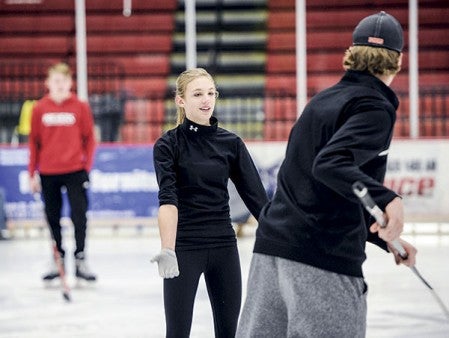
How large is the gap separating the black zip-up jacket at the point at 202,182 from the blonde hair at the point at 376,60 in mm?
1290

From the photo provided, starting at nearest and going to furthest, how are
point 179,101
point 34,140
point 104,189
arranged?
1. point 179,101
2. point 34,140
3. point 104,189

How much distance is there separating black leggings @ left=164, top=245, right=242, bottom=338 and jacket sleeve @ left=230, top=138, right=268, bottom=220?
A: 0.66 ft

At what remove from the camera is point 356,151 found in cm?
320

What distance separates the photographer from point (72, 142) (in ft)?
27.5

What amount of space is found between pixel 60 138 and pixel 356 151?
540 cm

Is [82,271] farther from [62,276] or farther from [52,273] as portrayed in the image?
[62,276]

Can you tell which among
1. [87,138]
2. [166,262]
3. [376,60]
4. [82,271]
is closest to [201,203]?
[166,262]

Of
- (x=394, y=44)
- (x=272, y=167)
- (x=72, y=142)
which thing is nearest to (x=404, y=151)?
(x=272, y=167)

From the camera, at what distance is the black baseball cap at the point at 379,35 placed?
336 cm

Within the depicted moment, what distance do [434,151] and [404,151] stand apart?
0.35 meters

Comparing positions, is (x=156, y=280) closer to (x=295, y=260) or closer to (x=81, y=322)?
(x=81, y=322)

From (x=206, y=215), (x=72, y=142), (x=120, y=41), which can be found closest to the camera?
(x=206, y=215)

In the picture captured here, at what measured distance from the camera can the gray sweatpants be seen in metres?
3.35

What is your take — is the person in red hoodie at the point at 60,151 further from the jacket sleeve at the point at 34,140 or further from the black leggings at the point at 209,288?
the black leggings at the point at 209,288
